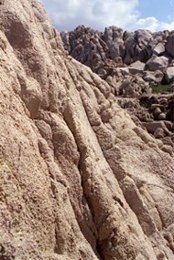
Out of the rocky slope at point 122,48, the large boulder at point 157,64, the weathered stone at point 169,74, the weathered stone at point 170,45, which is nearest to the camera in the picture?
the weathered stone at point 169,74

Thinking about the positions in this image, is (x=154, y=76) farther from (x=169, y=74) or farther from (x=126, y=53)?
(x=126, y=53)

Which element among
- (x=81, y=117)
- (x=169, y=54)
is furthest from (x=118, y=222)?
(x=169, y=54)

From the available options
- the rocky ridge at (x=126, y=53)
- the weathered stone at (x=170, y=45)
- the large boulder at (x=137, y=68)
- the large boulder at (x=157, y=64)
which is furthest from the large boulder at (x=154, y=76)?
the weathered stone at (x=170, y=45)

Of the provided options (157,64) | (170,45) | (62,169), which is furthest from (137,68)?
(62,169)

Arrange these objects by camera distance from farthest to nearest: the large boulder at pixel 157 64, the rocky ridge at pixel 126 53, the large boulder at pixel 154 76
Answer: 1. the large boulder at pixel 157 64
2. the large boulder at pixel 154 76
3. the rocky ridge at pixel 126 53

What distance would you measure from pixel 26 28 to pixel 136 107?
22686 mm

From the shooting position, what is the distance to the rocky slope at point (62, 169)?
24.9 ft

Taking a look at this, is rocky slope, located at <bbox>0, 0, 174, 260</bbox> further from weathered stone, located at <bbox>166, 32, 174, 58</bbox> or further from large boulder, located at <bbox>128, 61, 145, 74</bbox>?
weathered stone, located at <bbox>166, 32, 174, 58</bbox>

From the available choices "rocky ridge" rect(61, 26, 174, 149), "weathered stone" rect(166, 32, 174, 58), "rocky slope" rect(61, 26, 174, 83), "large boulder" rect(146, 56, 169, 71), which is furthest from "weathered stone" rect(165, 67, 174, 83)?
"weathered stone" rect(166, 32, 174, 58)

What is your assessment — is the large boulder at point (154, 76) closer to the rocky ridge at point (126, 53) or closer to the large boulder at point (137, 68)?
the rocky ridge at point (126, 53)

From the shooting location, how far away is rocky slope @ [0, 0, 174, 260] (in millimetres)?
7590

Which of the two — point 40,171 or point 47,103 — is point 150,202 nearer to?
→ point 47,103

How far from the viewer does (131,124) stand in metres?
14.8

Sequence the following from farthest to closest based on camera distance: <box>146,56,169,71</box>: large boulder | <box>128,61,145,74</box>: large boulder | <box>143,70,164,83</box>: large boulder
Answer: <box>146,56,169,71</box>: large boulder < <box>128,61,145,74</box>: large boulder < <box>143,70,164,83</box>: large boulder
